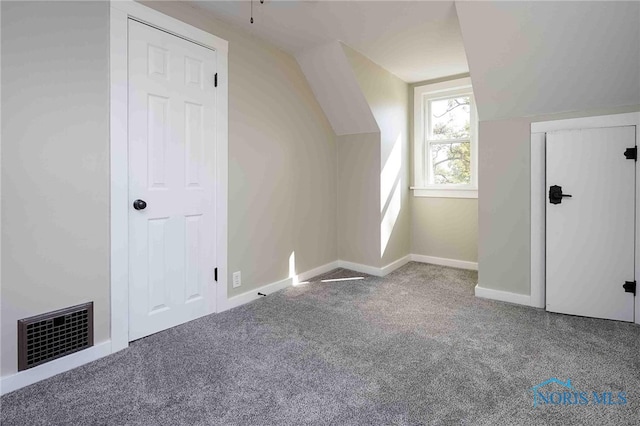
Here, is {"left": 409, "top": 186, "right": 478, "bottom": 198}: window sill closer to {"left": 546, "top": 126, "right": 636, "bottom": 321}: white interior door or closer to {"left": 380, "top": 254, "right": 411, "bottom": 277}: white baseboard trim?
{"left": 380, "top": 254, "right": 411, "bottom": 277}: white baseboard trim

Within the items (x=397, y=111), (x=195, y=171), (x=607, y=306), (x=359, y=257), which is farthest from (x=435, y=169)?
(x=195, y=171)

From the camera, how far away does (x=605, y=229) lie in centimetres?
260

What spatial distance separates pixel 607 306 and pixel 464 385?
1.68 m

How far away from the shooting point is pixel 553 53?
2.44 meters

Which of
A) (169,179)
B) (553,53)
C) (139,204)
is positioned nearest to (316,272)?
(169,179)

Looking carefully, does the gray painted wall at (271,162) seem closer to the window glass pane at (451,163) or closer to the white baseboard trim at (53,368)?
the white baseboard trim at (53,368)

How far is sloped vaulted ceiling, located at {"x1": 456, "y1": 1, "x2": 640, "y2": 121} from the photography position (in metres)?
2.20

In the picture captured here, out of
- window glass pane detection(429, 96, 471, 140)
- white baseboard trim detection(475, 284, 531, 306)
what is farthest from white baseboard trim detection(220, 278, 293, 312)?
window glass pane detection(429, 96, 471, 140)

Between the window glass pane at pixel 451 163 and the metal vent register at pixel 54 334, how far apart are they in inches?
153

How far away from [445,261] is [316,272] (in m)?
1.68

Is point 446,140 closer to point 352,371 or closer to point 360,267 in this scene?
point 360,267

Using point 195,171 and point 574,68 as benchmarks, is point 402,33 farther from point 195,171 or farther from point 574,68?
point 195,171

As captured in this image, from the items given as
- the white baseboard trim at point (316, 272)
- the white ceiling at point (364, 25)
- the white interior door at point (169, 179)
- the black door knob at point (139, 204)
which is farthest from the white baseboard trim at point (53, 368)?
the white ceiling at point (364, 25)

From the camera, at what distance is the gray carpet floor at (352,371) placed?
154cm
